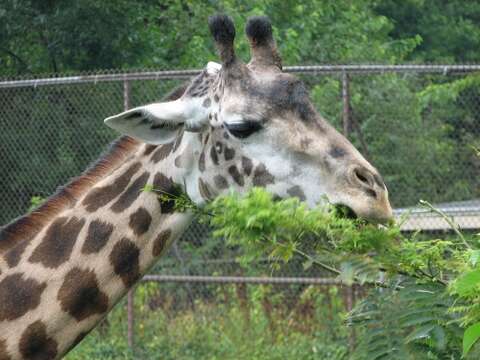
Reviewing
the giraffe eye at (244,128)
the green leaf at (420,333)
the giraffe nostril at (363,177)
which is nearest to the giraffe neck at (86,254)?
the giraffe eye at (244,128)

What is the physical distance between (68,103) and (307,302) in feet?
8.87

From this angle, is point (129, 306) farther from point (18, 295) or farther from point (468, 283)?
point (468, 283)

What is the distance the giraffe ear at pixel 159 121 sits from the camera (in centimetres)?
410

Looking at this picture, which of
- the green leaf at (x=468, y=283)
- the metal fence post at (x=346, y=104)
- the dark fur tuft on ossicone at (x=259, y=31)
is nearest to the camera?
the green leaf at (x=468, y=283)

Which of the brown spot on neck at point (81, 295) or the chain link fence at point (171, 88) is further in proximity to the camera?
the chain link fence at point (171, 88)

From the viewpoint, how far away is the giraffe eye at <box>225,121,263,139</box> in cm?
399

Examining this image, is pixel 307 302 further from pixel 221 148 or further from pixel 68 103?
pixel 221 148

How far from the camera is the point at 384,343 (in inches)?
75.6

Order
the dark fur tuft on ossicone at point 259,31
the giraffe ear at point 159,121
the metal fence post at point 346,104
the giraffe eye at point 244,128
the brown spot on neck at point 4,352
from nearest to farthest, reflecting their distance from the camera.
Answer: the brown spot on neck at point 4,352 → the giraffe eye at point 244,128 → the giraffe ear at point 159,121 → the dark fur tuft on ossicone at point 259,31 → the metal fence post at point 346,104

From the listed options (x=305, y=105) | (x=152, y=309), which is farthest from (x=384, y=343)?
(x=152, y=309)

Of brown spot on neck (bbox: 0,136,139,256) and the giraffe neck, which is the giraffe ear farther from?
brown spot on neck (bbox: 0,136,139,256)

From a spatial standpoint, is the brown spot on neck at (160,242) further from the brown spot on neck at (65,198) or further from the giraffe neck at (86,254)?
the brown spot on neck at (65,198)

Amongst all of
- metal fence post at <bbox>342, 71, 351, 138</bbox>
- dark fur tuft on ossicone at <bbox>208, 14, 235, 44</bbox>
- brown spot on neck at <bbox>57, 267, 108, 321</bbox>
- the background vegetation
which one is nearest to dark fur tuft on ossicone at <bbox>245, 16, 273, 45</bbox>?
dark fur tuft on ossicone at <bbox>208, 14, 235, 44</bbox>

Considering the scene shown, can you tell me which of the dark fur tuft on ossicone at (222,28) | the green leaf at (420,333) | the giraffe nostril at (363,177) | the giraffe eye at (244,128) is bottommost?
the giraffe nostril at (363,177)
